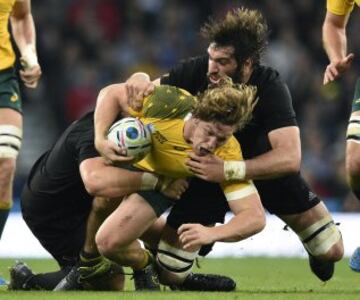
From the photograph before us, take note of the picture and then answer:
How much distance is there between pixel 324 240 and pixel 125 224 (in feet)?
4.93

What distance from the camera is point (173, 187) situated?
7.60 m

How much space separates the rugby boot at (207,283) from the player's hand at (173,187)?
22.9 inches

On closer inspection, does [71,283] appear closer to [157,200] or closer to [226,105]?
[157,200]

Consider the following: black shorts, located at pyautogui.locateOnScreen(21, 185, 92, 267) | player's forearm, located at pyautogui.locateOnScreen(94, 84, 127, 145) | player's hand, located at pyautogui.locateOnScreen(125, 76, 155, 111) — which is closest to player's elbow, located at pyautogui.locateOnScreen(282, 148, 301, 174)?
player's hand, located at pyautogui.locateOnScreen(125, 76, 155, 111)

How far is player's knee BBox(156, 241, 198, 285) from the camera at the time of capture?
7.83 meters

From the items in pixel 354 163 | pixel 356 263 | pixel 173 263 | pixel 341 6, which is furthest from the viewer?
pixel 341 6

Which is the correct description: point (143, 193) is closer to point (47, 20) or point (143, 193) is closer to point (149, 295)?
point (149, 295)

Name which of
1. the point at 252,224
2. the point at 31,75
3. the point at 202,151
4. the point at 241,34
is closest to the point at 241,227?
the point at 252,224

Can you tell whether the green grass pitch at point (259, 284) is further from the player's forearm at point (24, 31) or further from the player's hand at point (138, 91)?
the player's forearm at point (24, 31)

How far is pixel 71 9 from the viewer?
15383mm

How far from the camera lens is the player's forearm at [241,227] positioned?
7065 mm

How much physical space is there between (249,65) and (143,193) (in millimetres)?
1058

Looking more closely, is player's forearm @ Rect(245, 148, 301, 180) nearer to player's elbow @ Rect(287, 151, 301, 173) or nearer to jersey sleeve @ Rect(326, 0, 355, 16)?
player's elbow @ Rect(287, 151, 301, 173)

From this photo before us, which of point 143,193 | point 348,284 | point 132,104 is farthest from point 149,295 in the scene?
point 348,284
